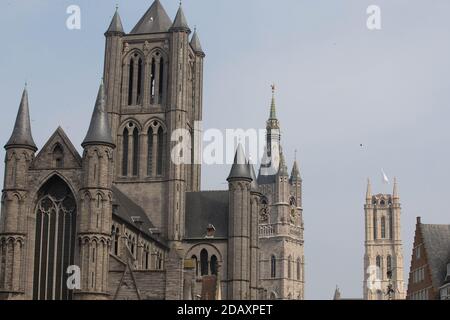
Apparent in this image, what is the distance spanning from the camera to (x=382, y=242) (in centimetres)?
19025

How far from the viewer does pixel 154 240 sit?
238 feet

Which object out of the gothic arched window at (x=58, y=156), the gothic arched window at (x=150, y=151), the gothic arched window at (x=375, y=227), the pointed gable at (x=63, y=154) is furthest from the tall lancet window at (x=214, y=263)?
the gothic arched window at (x=375, y=227)

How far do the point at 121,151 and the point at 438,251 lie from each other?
97.6 ft

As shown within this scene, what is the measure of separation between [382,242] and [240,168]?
120037 mm

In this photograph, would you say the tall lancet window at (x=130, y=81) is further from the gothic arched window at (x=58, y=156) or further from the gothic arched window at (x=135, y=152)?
the gothic arched window at (x=58, y=156)

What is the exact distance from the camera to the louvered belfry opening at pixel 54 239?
58.3m

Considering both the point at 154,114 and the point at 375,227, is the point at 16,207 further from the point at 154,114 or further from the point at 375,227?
the point at 375,227

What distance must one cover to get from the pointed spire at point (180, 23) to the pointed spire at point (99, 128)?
20.0 meters

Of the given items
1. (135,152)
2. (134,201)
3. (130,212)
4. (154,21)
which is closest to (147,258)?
(130,212)

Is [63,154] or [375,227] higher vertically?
[375,227]

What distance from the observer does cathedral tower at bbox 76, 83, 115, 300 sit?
56.5 metres

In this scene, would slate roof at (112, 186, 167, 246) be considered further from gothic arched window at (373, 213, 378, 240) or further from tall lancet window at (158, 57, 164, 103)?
gothic arched window at (373, 213, 378, 240)
